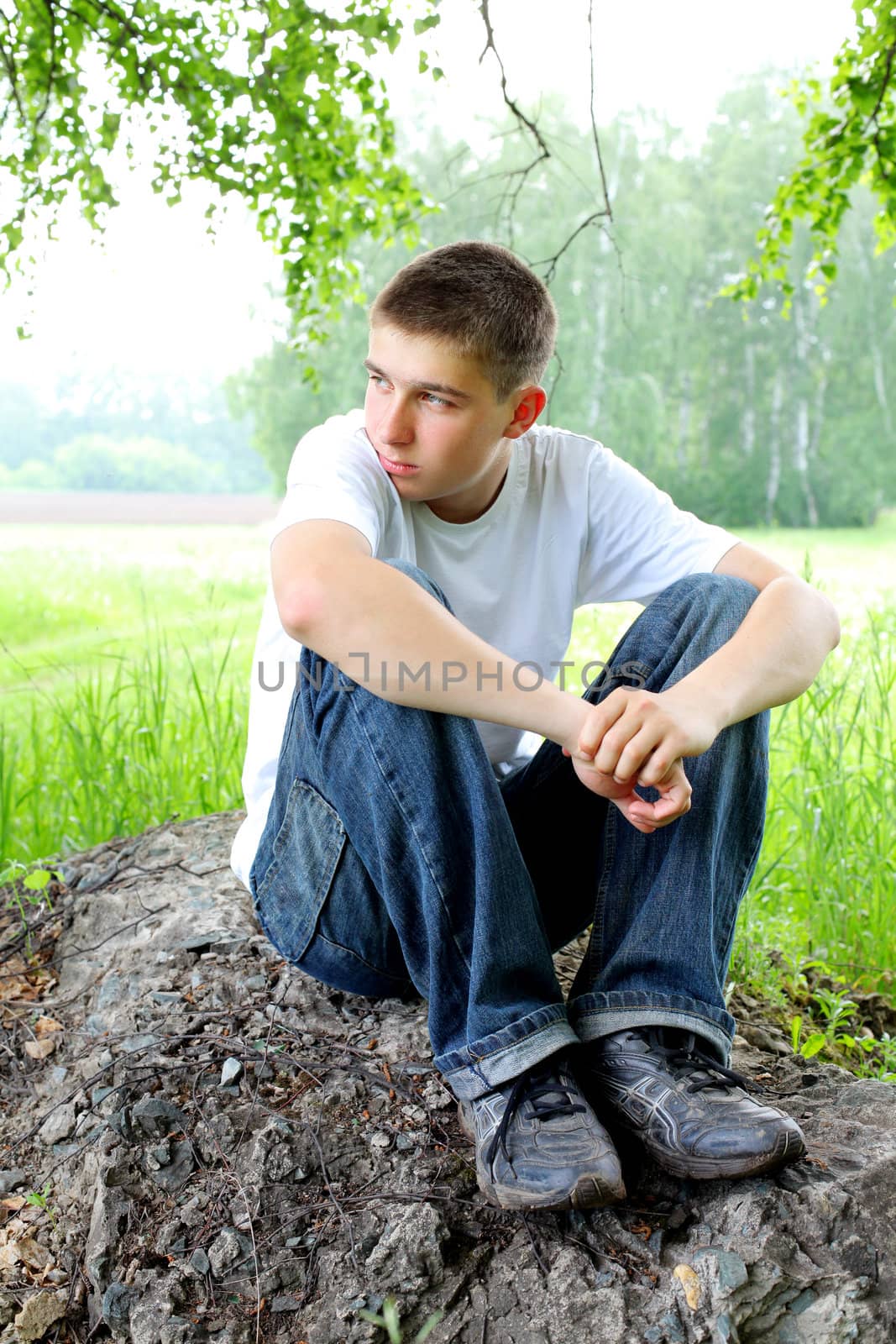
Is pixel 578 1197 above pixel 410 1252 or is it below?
above

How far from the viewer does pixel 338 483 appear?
1482 mm

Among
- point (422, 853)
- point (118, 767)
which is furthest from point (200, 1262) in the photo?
point (118, 767)

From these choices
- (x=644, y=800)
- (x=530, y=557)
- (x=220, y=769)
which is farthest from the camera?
(x=220, y=769)

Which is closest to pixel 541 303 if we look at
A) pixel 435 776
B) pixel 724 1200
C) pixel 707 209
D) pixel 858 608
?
pixel 435 776

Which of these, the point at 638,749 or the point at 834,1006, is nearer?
the point at 638,749

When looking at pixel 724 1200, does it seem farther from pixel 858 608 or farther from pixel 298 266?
pixel 858 608

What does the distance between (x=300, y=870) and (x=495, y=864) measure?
1.15ft

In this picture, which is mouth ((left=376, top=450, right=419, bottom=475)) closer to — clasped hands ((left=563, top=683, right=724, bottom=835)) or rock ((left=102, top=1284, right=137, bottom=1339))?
clasped hands ((left=563, top=683, right=724, bottom=835))

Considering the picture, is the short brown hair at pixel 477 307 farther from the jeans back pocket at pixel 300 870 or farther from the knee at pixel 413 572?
the jeans back pocket at pixel 300 870

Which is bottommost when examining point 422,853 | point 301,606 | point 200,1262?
point 200,1262

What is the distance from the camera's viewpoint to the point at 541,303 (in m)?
1.68

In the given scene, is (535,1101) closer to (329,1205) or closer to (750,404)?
(329,1205)

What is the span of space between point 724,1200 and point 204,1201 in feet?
2.28

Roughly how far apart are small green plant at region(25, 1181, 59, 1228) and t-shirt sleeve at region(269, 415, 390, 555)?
1.04 meters
